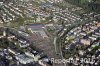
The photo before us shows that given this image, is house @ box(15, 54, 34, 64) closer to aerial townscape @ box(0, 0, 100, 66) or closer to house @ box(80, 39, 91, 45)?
aerial townscape @ box(0, 0, 100, 66)

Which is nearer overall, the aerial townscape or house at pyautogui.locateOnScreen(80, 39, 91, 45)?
the aerial townscape

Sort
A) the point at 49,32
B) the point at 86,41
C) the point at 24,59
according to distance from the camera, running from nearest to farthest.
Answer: the point at 24,59
the point at 86,41
the point at 49,32

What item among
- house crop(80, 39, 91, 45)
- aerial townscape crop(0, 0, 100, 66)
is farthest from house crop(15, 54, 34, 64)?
house crop(80, 39, 91, 45)

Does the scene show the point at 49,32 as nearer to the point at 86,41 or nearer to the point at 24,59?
the point at 86,41

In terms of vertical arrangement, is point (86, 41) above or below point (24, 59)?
above

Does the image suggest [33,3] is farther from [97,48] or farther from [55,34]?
[97,48]

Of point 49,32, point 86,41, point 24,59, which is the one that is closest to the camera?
point 24,59

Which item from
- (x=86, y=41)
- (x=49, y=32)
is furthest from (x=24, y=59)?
(x=49, y=32)

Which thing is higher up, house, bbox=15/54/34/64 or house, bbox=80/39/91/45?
house, bbox=80/39/91/45
